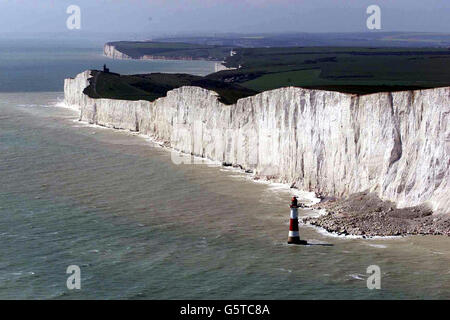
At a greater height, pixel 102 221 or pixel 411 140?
pixel 411 140

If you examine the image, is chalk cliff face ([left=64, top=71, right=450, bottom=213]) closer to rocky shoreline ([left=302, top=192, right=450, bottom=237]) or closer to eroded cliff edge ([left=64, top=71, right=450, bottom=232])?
eroded cliff edge ([left=64, top=71, right=450, bottom=232])

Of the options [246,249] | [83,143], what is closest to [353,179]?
[246,249]

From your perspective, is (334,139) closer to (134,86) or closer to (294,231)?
(294,231)

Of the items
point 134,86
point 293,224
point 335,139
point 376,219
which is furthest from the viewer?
point 134,86

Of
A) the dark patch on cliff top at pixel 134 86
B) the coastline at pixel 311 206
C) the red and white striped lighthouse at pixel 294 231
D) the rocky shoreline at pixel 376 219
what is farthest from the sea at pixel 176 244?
the dark patch on cliff top at pixel 134 86

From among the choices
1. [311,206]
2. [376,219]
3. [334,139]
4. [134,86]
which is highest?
[134,86]

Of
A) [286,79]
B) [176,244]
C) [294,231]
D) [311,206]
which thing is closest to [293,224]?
[294,231]
